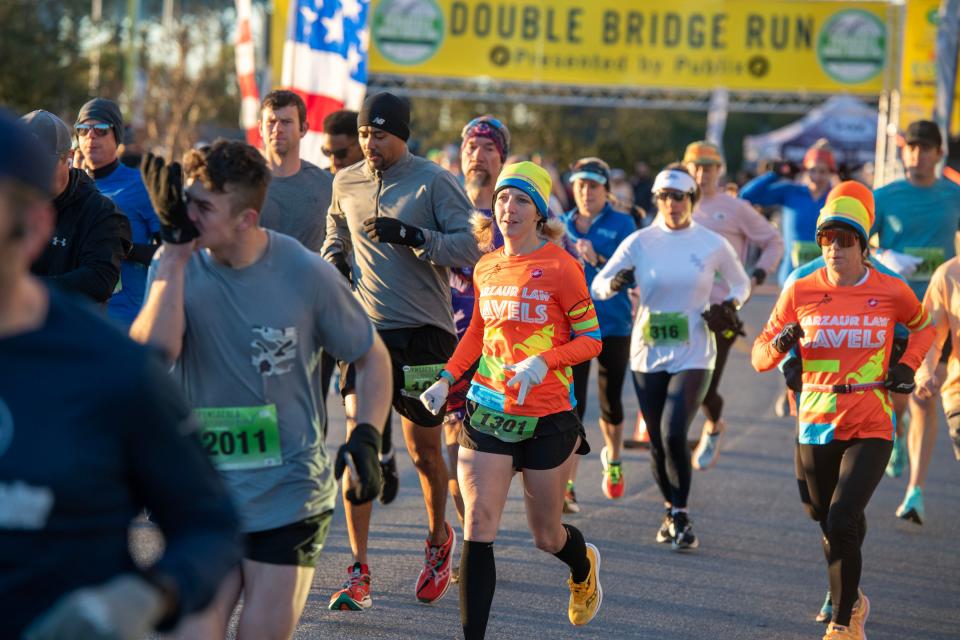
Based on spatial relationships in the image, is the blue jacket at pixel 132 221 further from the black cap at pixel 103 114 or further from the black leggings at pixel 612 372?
the black leggings at pixel 612 372

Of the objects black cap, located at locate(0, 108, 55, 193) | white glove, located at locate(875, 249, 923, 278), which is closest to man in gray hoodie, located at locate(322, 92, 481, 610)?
white glove, located at locate(875, 249, 923, 278)

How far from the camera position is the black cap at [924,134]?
30.6 ft

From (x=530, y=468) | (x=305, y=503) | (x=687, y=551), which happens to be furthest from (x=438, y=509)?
(x=305, y=503)

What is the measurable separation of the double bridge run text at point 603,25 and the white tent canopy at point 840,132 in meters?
9.97

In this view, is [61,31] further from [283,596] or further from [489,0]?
[283,596]

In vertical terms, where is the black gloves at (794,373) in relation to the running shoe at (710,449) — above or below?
above

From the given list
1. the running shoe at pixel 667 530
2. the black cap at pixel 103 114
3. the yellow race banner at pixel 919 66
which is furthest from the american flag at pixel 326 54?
the yellow race banner at pixel 919 66

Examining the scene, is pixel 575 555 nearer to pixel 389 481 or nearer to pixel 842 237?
pixel 842 237

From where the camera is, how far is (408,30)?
992 inches

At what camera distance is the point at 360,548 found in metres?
6.55

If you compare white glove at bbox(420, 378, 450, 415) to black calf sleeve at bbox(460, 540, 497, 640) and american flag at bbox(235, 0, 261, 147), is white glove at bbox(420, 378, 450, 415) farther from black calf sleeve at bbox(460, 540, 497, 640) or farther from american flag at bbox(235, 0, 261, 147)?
american flag at bbox(235, 0, 261, 147)

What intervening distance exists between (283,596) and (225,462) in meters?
0.40

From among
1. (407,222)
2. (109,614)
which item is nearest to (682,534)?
(407,222)

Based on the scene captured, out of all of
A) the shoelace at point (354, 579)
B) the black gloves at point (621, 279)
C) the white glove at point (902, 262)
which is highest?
the white glove at point (902, 262)
